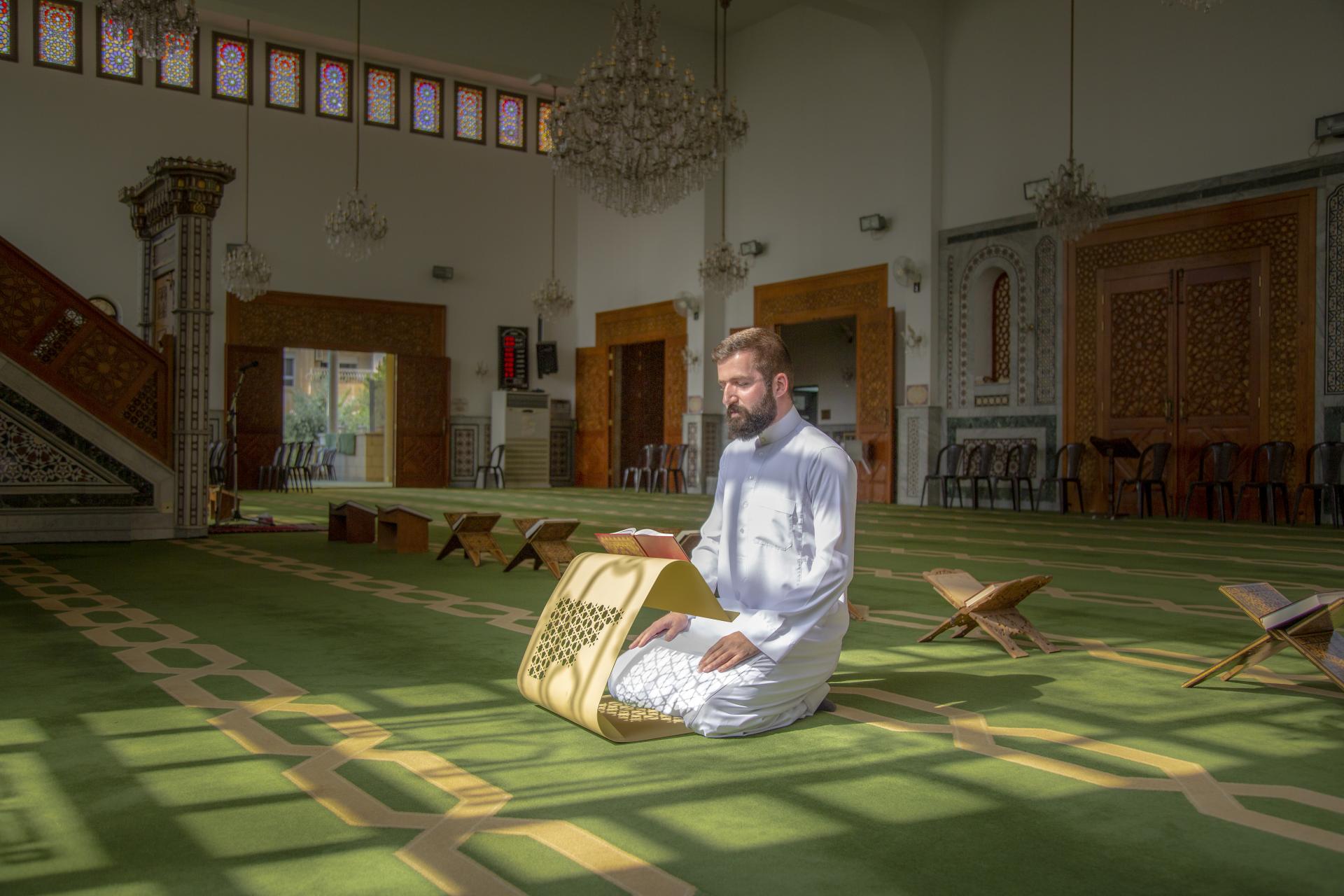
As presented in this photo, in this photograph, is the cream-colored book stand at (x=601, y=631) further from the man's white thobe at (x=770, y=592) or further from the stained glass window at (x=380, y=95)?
the stained glass window at (x=380, y=95)

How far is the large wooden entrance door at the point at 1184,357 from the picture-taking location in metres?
9.28

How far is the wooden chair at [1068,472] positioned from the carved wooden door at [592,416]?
294 inches

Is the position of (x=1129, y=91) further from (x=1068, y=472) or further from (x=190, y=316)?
(x=190, y=316)

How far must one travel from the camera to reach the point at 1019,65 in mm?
11039

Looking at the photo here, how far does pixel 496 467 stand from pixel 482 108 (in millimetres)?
5408

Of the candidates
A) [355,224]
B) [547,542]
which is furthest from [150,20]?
[355,224]

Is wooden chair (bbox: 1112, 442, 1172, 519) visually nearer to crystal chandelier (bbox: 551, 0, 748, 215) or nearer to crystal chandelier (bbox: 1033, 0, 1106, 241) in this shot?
crystal chandelier (bbox: 1033, 0, 1106, 241)

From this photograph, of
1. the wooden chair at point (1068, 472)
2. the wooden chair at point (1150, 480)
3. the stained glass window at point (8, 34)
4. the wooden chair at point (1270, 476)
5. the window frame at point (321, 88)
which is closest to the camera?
the wooden chair at point (1270, 476)

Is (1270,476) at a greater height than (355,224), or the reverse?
(355,224)

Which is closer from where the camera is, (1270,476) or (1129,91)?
(1270,476)

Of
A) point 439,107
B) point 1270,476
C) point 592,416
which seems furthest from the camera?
point 592,416

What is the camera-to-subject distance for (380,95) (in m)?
15.3

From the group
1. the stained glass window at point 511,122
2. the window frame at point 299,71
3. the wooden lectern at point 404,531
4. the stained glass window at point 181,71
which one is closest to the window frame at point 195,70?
the stained glass window at point 181,71

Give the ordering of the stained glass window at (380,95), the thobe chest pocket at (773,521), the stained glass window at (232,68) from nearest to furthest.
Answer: the thobe chest pocket at (773,521) → the stained glass window at (232,68) → the stained glass window at (380,95)
